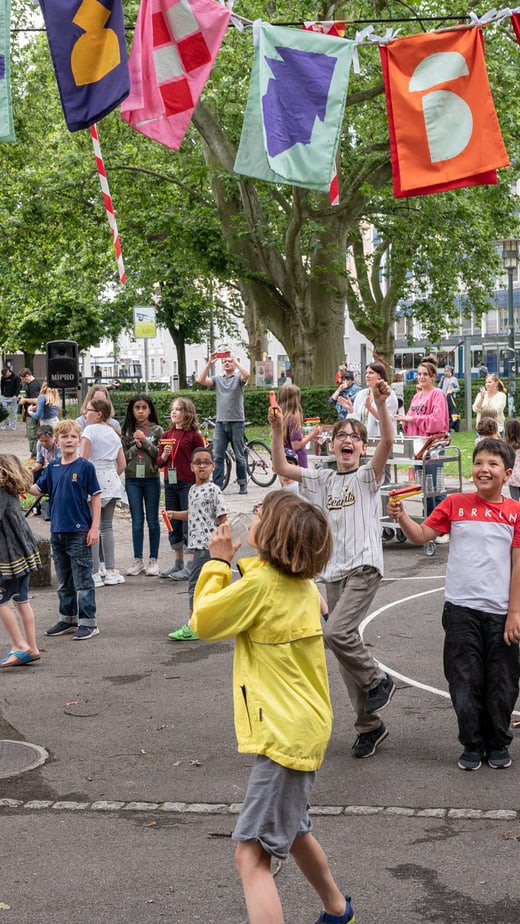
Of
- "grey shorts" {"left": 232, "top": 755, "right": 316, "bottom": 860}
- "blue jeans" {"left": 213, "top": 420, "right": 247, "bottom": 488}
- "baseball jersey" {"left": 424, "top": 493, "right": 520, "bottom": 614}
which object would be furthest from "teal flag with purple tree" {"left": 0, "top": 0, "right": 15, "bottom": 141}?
"blue jeans" {"left": 213, "top": 420, "right": 247, "bottom": 488}

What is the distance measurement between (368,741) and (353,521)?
3.85ft

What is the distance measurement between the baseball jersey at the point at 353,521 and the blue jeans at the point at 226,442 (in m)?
11.9

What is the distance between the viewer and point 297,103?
8898mm

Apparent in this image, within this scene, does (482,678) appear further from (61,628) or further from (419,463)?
(419,463)

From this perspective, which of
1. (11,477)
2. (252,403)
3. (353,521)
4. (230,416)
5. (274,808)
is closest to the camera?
(274,808)

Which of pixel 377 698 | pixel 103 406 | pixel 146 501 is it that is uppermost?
pixel 103 406

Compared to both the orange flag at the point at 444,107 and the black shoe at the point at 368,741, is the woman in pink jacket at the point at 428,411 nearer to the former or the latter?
the orange flag at the point at 444,107

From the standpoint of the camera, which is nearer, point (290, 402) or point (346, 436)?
point (346, 436)

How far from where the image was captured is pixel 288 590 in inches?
158

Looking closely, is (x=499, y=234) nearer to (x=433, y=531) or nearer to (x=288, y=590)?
(x=433, y=531)

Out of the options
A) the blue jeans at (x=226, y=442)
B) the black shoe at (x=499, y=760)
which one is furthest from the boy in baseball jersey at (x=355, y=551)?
the blue jeans at (x=226, y=442)

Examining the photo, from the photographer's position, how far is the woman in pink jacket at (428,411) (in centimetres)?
1419

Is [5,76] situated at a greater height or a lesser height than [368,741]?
greater

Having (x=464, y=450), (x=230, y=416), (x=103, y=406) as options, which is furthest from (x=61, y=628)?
(x=464, y=450)
